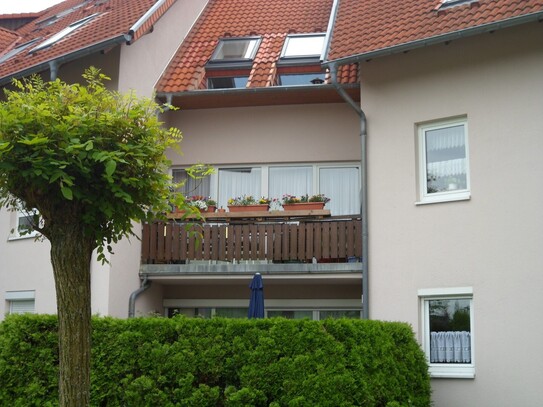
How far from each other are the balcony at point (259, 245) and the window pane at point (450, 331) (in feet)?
6.34

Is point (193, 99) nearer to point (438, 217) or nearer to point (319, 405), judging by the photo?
point (438, 217)

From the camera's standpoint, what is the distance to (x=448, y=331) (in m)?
14.2

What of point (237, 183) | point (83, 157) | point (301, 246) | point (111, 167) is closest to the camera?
point (111, 167)

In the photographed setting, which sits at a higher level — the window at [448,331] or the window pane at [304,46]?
the window pane at [304,46]

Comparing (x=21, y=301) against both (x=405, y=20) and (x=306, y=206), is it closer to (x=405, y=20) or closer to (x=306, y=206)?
(x=306, y=206)

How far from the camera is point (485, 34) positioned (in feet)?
47.1

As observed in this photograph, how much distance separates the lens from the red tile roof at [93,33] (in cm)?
1566

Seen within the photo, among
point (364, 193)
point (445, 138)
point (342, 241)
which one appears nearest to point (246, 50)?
point (364, 193)

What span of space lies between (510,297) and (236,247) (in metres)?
5.37

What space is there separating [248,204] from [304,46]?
416 cm

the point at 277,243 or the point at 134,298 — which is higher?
the point at 277,243

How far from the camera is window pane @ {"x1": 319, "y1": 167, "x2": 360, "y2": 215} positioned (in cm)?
1742

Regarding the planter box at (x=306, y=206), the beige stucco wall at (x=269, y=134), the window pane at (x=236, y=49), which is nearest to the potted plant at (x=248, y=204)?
the planter box at (x=306, y=206)

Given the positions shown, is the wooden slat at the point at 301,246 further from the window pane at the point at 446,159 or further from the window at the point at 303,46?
the window at the point at 303,46
